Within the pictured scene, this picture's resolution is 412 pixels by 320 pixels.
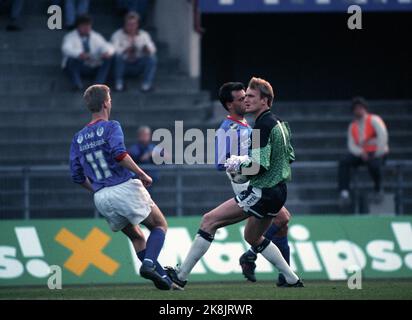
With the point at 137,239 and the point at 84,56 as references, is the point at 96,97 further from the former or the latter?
the point at 84,56

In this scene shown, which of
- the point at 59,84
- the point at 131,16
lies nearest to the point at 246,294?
the point at 131,16

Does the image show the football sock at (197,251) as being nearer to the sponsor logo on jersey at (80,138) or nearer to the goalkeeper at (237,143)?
the goalkeeper at (237,143)

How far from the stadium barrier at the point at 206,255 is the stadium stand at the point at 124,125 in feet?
2.80

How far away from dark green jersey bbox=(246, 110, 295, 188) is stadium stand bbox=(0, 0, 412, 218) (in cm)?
595

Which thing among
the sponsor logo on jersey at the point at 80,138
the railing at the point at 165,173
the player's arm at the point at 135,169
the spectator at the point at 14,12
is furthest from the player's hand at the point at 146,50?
the player's arm at the point at 135,169

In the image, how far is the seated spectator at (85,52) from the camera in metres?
22.0

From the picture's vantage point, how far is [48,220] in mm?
18953

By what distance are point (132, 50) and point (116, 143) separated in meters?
8.93

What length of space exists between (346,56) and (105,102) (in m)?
12.1

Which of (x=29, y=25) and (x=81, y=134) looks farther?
(x=29, y=25)

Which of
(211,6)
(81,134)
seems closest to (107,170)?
(81,134)

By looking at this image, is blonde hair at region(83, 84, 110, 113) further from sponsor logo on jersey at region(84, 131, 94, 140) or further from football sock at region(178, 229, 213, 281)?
football sock at region(178, 229, 213, 281)

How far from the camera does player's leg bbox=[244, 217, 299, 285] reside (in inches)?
547
